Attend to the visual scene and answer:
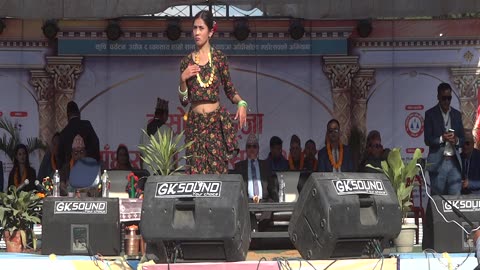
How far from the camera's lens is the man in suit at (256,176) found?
9.78 metres

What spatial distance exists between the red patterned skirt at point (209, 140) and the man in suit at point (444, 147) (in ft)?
8.15

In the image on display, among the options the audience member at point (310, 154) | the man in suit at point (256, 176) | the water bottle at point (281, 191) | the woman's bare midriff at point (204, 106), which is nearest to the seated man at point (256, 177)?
the man in suit at point (256, 176)

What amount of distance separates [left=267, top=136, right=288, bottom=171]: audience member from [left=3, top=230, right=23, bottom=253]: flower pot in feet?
11.8

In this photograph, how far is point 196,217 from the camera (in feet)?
19.9

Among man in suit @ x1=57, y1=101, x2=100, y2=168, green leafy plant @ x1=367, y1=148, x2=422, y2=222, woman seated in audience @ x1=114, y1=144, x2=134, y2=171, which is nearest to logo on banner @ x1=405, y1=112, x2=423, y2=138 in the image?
→ woman seated in audience @ x1=114, y1=144, x2=134, y2=171

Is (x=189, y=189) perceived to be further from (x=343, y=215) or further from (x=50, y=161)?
(x=50, y=161)

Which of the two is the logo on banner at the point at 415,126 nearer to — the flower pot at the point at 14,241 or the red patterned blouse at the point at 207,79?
the red patterned blouse at the point at 207,79

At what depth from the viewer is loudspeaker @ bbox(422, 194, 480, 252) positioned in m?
7.24

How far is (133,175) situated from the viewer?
30.0 feet

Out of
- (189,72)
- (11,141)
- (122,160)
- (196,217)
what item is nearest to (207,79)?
(189,72)

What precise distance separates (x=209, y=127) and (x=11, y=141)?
4481 millimetres

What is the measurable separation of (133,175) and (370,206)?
328 cm

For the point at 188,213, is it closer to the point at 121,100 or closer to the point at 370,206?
the point at 370,206

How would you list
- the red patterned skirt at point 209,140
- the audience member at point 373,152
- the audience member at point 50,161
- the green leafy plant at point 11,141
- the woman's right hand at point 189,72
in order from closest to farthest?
1. the woman's right hand at point 189,72
2. the red patterned skirt at point 209,140
3. the audience member at point 373,152
4. the audience member at point 50,161
5. the green leafy plant at point 11,141
